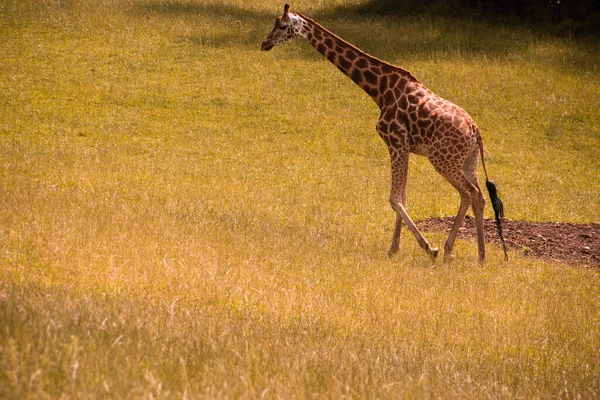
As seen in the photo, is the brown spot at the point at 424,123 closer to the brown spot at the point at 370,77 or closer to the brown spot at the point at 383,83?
the brown spot at the point at 383,83

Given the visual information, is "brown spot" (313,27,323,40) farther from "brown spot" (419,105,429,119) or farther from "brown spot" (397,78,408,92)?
"brown spot" (419,105,429,119)

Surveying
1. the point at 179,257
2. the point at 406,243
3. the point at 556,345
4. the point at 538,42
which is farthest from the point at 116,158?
the point at 538,42

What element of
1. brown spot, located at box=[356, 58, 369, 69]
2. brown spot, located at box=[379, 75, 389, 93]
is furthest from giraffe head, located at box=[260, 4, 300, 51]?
brown spot, located at box=[379, 75, 389, 93]

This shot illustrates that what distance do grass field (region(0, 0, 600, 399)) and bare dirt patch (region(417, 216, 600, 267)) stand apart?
35.1 inches

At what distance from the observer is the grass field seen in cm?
558

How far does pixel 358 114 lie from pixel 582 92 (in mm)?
8187

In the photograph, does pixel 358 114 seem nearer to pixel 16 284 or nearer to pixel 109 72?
pixel 109 72

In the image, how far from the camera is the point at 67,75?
24984 mm

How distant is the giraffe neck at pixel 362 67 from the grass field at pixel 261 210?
259 cm

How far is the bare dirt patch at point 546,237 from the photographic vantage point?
13880mm

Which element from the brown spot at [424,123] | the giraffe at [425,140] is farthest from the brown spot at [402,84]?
the brown spot at [424,123]

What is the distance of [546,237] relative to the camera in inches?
585

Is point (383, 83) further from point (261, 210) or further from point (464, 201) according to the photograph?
point (261, 210)

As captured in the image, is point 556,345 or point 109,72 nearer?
point 556,345
